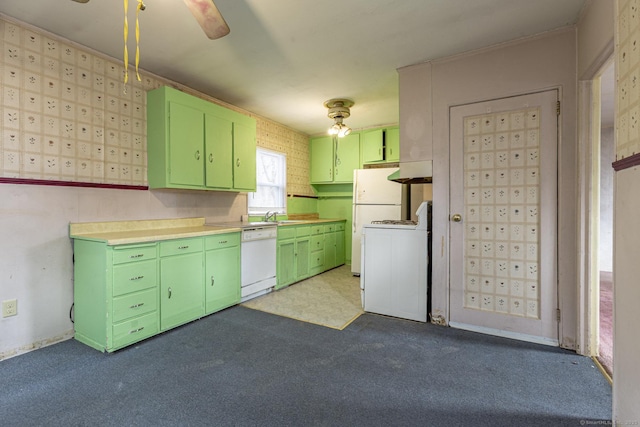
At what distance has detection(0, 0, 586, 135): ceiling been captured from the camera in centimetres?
204

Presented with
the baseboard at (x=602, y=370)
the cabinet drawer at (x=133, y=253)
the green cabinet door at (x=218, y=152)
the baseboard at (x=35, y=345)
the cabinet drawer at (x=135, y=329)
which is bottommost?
the baseboard at (x=602, y=370)

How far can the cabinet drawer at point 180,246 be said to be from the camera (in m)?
2.49

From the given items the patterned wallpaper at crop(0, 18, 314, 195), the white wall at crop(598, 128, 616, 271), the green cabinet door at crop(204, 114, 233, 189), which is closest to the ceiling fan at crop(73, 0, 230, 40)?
the patterned wallpaper at crop(0, 18, 314, 195)

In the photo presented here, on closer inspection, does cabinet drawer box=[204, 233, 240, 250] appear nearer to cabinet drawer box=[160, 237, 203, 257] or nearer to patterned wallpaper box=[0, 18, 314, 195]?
cabinet drawer box=[160, 237, 203, 257]

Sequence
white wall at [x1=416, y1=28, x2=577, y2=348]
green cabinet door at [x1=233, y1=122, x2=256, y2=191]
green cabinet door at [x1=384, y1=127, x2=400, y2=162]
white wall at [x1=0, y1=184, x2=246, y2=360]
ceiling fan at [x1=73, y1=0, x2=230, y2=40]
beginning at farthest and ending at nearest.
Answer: green cabinet door at [x1=384, y1=127, x2=400, y2=162]
green cabinet door at [x1=233, y1=122, x2=256, y2=191]
white wall at [x1=416, y1=28, x2=577, y2=348]
white wall at [x1=0, y1=184, x2=246, y2=360]
ceiling fan at [x1=73, y1=0, x2=230, y2=40]

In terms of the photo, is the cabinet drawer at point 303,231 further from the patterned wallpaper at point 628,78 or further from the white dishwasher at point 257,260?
the patterned wallpaper at point 628,78

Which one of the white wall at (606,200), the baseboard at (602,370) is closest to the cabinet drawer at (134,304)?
the baseboard at (602,370)

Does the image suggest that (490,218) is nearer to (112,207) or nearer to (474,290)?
(474,290)

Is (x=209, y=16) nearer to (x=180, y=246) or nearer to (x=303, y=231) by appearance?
(x=180, y=246)

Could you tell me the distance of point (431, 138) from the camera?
2779 millimetres

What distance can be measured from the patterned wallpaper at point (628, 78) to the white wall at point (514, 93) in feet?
3.35

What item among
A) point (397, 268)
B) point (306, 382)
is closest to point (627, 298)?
point (306, 382)

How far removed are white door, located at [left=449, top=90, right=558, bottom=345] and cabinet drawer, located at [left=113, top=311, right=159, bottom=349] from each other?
255cm

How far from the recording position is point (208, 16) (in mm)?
1551
